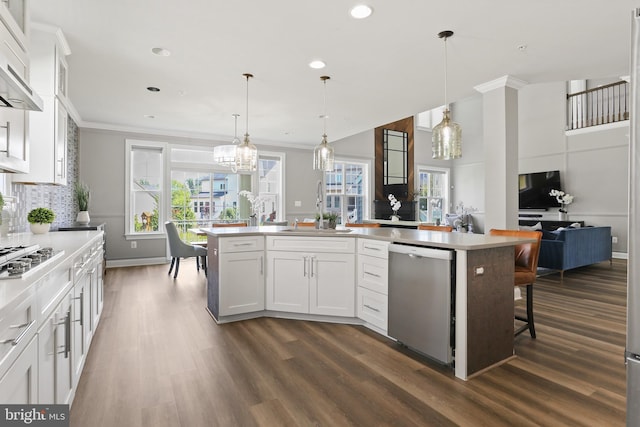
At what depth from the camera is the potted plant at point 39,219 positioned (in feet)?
9.50

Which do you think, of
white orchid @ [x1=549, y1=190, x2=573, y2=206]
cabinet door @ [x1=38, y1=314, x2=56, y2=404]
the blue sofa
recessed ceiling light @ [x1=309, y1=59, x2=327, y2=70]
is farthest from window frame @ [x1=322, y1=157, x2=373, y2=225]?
cabinet door @ [x1=38, y1=314, x2=56, y2=404]

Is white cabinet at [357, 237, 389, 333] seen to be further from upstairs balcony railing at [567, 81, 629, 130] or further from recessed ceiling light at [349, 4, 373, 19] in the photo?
upstairs balcony railing at [567, 81, 629, 130]

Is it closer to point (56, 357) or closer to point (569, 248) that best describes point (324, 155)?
point (56, 357)

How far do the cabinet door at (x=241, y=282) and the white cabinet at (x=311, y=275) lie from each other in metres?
0.10

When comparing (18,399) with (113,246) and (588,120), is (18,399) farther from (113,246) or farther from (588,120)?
(588,120)

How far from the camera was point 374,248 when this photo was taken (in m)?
2.90

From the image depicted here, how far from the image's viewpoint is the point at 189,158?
7.01 m

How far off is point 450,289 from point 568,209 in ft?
26.3

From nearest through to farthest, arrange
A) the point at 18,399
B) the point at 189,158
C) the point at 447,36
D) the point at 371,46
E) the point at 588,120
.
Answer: the point at 18,399
the point at 447,36
the point at 371,46
the point at 189,158
the point at 588,120

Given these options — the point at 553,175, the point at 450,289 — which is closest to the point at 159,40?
the point at 450,289

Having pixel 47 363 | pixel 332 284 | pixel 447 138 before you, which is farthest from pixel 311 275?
pixel 47 363

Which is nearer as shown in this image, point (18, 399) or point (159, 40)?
point (18, 399)

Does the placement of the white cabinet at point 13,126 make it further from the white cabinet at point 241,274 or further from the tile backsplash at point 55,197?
the white cabinet at point 241,274

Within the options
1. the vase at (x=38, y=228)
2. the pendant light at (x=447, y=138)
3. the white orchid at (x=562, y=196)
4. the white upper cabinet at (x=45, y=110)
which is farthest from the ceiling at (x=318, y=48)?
the white orchid at (x=562, y=196)
